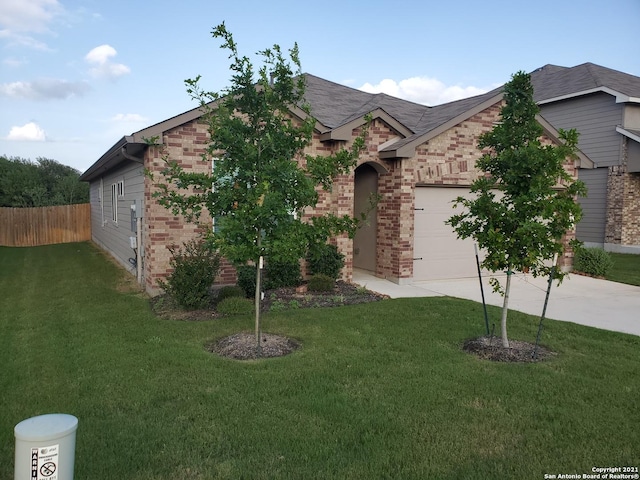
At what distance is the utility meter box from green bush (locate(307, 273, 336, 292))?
25.0 ft

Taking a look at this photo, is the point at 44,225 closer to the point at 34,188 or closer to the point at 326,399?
the point at 34,188

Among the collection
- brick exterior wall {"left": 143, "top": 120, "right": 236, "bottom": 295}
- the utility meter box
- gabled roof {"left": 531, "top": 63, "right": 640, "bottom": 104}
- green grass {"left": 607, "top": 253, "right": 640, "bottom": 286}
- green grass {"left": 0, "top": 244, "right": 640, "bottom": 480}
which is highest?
gabled roof {"left": 531, "top": 63, "right": 640, "bottom": 104}

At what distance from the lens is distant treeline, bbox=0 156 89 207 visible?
3591 cm

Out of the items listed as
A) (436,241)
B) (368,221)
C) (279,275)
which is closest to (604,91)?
(436,241)

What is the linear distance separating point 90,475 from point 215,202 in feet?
12.3

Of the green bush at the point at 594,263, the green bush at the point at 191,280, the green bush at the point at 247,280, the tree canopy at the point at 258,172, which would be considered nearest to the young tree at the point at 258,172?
the tree canopy at the point at 258,172

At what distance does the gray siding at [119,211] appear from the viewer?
12586mm

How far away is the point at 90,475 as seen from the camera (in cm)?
367

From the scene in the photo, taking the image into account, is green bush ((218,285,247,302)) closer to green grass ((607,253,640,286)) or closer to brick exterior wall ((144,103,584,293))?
brick exterior wall ((144,103,584,293))

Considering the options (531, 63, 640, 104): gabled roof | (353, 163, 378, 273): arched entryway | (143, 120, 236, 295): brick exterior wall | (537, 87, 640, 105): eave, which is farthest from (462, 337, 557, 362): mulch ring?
(531, 63, 640, 104): gabled roof

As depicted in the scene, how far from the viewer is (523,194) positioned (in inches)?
250

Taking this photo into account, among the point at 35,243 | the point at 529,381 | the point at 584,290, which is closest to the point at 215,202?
the point at 529,381

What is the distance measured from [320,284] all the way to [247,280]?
1.52 m

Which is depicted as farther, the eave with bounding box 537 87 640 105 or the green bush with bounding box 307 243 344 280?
the eave with bounding box 537 87 640 105
